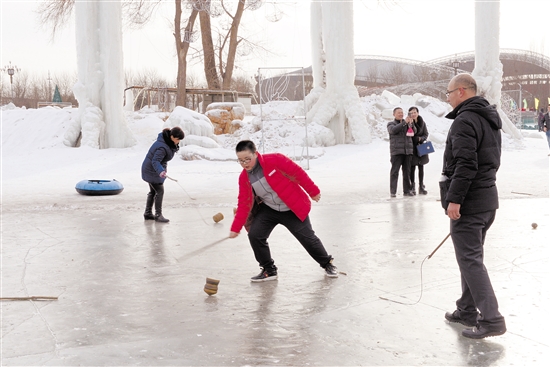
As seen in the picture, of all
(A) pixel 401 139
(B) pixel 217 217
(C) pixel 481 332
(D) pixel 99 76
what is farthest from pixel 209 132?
(C) pixel 481 332

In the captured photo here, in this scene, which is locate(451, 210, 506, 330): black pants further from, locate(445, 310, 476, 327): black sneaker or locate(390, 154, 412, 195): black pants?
locate(390, 154, 412, 195): black pants

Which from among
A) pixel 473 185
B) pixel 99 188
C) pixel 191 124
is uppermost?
pixel 191 124

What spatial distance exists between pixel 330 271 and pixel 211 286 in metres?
1.28

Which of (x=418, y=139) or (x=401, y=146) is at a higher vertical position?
(x=418, y=139)

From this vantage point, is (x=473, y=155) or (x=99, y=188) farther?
(x=99, y=188)

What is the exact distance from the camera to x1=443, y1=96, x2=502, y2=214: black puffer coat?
14.9 feet

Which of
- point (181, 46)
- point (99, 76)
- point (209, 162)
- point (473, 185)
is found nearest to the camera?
point (473, 185)

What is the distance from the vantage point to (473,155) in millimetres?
4547

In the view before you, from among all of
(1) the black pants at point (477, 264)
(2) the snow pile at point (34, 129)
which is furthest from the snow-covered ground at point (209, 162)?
(1) the black pants at point (477, 264)

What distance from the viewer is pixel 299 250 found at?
7.99 metres

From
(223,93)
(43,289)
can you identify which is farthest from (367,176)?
(223,93)

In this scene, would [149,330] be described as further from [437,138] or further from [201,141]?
[437,138]

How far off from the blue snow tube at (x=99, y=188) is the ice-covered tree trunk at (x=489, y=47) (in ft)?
55.2

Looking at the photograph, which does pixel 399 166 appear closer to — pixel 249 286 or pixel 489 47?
pixel 249 286
